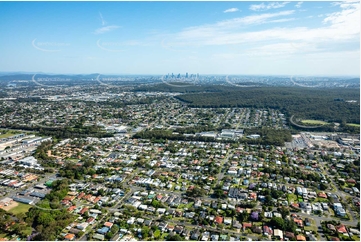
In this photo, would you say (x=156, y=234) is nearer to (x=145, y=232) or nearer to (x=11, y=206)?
(x=145, y=232)

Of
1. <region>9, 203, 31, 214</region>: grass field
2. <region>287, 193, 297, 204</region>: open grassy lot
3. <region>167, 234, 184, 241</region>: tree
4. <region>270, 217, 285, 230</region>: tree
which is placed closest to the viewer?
<region>167, 234, 184, 241</region>: tree

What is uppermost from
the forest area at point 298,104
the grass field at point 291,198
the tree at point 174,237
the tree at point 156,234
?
the forest area at point 298,104

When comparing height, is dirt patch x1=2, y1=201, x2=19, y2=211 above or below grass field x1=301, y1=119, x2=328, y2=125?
below

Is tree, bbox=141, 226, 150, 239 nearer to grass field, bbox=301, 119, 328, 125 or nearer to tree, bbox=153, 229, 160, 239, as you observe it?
tree, bbox=153, 229, 160, 239

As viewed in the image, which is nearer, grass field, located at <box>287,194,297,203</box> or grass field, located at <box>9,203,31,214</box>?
grass field, located at <box>9,203,31,214</box>

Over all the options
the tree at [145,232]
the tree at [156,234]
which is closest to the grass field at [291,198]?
the tree at [156,234]

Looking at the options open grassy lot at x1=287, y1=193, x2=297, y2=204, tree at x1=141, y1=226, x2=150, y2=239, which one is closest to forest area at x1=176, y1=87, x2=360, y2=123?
open grassy lot at x1=287, y1=193, x2=297, y2=204

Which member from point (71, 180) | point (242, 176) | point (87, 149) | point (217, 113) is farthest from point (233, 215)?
point (217, 113)

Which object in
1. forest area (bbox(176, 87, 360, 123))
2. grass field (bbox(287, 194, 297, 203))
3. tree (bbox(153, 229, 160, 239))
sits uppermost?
forest area (bbox(176, 87, 360, 123))

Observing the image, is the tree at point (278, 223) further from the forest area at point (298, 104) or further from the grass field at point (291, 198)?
the forest area at point (298, 104)

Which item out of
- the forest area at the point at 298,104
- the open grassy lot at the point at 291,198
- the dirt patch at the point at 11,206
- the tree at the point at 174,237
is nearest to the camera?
the tree at the point at 174,237

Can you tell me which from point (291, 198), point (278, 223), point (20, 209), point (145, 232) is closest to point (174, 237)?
point (145, 232)
